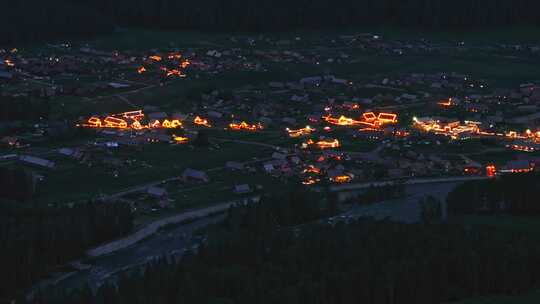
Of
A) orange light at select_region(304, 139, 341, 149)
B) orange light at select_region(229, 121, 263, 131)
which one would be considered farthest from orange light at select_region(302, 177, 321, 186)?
orange light at select_region(229, 121, 263, 131)

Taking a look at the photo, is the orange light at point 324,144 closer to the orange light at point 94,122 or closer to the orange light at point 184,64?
the orange light at point 94,122

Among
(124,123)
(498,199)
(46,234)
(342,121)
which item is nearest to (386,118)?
(342,121)

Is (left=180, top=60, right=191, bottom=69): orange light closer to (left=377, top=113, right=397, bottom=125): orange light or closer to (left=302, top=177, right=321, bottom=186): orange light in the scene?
(left=377, top=113, right=397, bottom=125): orange light

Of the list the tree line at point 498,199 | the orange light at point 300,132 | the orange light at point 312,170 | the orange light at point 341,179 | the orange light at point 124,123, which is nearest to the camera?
the tree line at point 498,199

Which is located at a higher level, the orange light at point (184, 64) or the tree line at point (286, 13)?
the tree line at point (286, 13)

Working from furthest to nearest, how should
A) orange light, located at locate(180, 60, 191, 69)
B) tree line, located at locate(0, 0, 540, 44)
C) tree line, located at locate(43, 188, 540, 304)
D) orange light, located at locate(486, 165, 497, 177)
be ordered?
1. tree line, located at locate(0, 0, 540, 44)
2. orange light, located at locate(180, 60, 191, 69)
3. orange light, located at locate(486, 165, 497, 177)
4. tree line, located at locate(43, 188, 540, 304)

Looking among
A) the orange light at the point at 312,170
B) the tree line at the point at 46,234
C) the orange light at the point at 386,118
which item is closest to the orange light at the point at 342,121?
the orange light at the point at 386,118

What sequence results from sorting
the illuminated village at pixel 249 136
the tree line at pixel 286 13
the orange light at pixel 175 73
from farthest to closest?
the tree line at pixel 286 13 < the orange light at pixel 175 73 < the illuminated village at pixel 249 136
